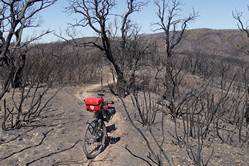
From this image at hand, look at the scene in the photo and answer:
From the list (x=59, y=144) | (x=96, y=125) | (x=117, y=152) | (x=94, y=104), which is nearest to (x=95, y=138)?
(x=96, y=125)

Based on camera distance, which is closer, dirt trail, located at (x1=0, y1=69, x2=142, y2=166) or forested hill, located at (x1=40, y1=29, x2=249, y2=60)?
dirt trail, located at (x1=0, y1=69, x2=142, y2=166)

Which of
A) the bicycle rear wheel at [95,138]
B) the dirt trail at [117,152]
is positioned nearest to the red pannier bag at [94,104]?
the bicycle rear wheel at [95,138]

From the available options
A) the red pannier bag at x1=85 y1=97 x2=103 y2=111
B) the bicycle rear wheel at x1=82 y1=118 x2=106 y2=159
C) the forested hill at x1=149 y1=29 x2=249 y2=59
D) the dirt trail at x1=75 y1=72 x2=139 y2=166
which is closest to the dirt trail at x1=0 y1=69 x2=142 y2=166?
the dirt trail at x1=75 y1=72 x2=139 y2=166

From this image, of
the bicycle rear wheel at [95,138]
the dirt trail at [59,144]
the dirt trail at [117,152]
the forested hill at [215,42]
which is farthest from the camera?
the forested hill at [215,42]

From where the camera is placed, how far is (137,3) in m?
16.2

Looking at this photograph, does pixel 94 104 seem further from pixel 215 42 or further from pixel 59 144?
pixel 215 42

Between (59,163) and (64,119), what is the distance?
3105 mm

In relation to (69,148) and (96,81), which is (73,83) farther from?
(69,148)

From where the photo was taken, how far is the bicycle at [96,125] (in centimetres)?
628

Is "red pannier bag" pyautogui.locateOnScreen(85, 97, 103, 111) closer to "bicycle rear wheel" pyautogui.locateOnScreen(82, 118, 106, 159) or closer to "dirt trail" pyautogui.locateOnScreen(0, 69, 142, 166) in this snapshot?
"bicycle rear wheel" pyautogui.locateOnScreen(82, 118, 106, 159)

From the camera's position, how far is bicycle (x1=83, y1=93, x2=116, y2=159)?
247 inches

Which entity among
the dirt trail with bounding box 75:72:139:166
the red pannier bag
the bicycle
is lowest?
the dirt trail with bounding box 75:72:139:166

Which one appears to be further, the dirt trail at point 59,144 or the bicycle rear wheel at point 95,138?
the bicycle rear wheel at point 95,138

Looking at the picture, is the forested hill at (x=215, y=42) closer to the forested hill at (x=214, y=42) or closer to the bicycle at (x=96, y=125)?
the forested hill at (x=214, y=42)
